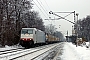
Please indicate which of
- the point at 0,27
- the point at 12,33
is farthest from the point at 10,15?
the point at 0,27

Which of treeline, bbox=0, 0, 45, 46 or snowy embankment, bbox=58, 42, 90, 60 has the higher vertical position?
treeline, bbox=0, 0, 45, 46

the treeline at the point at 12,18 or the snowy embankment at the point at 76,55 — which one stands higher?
the treeline at the point at 12,18

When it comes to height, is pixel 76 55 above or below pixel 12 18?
below

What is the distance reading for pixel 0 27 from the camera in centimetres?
3916

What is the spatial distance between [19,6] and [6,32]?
33.5 feet

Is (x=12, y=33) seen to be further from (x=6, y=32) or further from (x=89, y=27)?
(x=89, y=27)

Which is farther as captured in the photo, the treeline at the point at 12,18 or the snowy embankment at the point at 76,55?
the treeline at the point at 12,18

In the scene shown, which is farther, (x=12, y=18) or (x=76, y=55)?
(x=12, y=18)

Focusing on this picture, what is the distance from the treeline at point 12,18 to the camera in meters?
41.0

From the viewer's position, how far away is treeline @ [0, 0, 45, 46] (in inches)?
1613

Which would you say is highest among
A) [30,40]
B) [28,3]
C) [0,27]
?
[28,3]

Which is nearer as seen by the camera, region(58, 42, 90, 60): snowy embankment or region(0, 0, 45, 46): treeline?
region(58, 42, 90, 60): snowy embankment

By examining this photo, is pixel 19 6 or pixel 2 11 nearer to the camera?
pixel 2 11

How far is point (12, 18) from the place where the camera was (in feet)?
150
